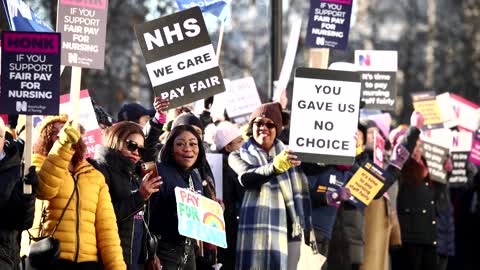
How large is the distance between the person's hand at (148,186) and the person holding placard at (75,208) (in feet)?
1.51

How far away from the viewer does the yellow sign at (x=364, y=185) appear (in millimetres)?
14438

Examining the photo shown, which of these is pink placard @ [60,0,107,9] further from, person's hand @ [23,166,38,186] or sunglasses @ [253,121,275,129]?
person's hand @ [23,166,38,186]

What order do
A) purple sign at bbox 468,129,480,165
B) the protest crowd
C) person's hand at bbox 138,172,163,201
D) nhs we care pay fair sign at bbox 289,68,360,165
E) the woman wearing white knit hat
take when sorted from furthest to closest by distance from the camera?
purple sign at bbox 468,129,480,165, the woman wearing white knit hat, nhs we care pay fair sign at bbox 289,68,360,165, person's hand at bbox 138,172,163,201, the protest crowd

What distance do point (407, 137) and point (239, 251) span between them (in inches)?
105

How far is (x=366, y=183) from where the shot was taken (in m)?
14.5

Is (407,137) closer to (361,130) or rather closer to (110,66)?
(361,130)

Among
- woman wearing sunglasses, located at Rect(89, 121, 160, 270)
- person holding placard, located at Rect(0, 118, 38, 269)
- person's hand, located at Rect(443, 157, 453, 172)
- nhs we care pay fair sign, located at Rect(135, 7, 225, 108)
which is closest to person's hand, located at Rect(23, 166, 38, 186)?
person holding placard, located at Rect(0, 118, 38, 269)

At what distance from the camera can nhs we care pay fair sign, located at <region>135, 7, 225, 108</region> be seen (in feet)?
40.6

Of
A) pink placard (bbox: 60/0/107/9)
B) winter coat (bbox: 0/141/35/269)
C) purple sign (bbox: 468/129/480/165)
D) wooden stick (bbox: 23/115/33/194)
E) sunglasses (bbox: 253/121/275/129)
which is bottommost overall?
winter coat (bbox: 0/141/35/269)

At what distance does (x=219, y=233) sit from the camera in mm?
11859

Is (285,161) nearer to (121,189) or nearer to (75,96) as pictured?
(121,189)

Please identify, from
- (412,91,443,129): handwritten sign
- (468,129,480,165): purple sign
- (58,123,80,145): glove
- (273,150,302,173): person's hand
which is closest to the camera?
(58,123,80,145): glove

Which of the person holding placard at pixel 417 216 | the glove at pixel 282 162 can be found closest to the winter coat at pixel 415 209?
the person holding placard at pixel 417 216

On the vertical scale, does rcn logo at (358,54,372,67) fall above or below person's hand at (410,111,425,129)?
above
